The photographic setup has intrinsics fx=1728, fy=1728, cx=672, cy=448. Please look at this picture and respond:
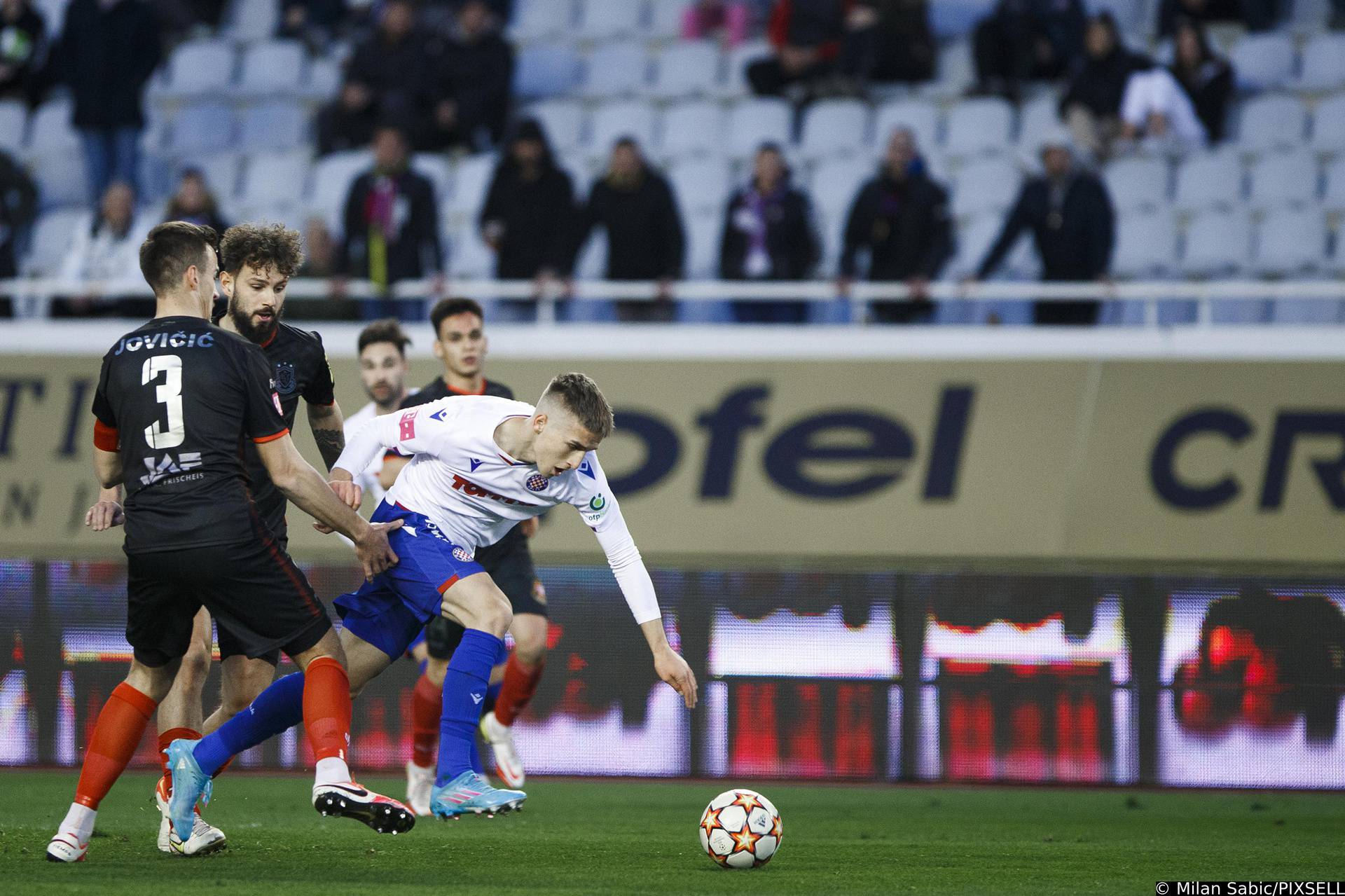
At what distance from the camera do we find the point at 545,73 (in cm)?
1591

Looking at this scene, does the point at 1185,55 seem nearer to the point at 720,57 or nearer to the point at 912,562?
the point at 720,57

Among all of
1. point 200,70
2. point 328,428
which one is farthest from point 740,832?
point 200,70

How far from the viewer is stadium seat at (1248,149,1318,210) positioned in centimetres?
1348

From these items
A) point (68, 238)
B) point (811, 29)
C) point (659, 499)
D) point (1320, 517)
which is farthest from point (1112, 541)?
point (68, 238)

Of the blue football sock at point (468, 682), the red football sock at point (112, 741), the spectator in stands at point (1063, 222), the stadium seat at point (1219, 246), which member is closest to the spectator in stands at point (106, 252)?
the spectator in stands at point (1063, 222)

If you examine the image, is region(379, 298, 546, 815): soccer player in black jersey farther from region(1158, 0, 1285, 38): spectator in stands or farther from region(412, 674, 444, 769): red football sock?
region(1158, 0, 1285, 38): spectator in stands

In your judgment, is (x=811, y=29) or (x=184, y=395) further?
(x=811, y=29)

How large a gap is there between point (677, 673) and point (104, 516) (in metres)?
2.11

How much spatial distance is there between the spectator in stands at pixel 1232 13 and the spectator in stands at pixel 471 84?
557 centimetres

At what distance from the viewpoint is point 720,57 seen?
15625 mm

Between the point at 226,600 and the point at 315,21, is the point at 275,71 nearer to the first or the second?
the point at 315,21

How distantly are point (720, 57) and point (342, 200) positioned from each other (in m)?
3.72

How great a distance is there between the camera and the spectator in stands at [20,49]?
15086 millimetres

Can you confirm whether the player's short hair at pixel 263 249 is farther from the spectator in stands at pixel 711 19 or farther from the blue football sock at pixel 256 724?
the spectator in stands at pixel 711 19
